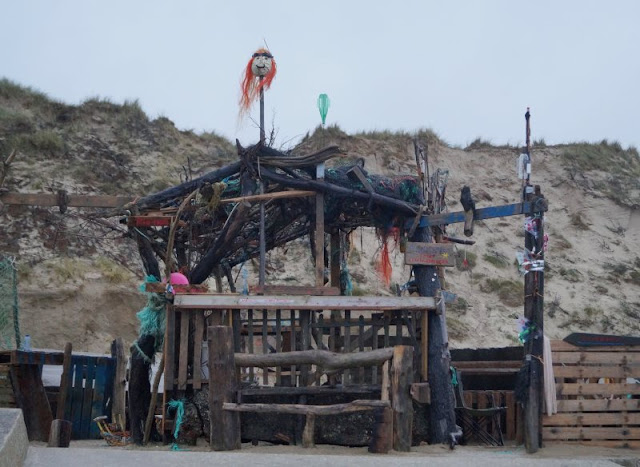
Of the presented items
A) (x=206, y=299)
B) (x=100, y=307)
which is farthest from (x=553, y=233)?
(x=206, y=299)

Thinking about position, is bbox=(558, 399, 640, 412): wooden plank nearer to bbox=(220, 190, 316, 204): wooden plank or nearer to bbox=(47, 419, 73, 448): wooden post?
bbox=(220, 190, 316, 204): wooden plank

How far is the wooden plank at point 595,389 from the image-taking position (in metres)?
10.8

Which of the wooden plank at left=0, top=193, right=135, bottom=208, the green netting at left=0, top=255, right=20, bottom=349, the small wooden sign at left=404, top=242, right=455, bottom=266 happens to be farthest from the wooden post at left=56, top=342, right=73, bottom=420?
the small wooden sign at left=404, top=242, right=455, bottom=266

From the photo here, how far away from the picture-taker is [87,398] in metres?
13.9

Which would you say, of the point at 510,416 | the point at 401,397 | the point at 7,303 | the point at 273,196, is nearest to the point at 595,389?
the point at 510,416

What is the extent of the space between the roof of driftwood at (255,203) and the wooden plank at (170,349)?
0.96 meters

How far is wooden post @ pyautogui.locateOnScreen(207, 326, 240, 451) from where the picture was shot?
348 inches

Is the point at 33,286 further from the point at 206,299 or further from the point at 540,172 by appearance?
the point at 540,172

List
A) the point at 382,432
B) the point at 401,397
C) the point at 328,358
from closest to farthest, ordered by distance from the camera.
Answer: the point at 382,432, the point at 401,397, the point at 328,358

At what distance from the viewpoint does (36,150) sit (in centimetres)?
2580

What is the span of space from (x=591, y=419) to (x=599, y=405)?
0.71 ft

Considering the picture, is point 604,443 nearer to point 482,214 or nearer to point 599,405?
point 599,405

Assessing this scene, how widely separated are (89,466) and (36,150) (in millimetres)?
21054

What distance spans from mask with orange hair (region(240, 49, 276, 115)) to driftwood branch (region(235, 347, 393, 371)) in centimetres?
454
